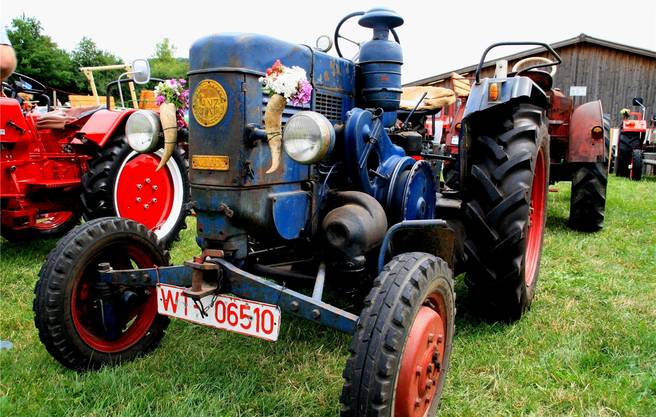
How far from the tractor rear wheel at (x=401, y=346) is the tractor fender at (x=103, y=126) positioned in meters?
3.47

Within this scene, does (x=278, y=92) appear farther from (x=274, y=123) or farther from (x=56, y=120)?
(x=56, y=120)

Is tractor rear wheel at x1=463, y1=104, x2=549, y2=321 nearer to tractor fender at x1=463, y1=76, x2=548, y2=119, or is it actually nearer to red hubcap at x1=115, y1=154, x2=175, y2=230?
tractor fender at x1=463, y1=76, x2=548, y2=119

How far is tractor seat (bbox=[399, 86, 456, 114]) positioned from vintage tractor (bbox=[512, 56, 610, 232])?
1048 mm

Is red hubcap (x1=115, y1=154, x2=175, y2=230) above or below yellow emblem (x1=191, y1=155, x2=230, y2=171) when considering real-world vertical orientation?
below

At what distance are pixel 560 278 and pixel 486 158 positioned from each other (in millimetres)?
1527

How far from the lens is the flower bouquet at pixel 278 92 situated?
202 centimetres

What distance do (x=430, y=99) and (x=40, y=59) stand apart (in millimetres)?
38083

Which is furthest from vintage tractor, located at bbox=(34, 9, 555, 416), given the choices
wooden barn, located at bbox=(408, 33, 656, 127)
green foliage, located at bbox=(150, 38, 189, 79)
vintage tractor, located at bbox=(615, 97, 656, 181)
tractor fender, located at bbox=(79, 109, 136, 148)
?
green foliage, located at bbox=(150, 38, 189, 79)

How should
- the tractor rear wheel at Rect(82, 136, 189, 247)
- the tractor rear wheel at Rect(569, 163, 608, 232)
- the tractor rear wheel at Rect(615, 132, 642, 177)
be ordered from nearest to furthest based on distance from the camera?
the tractor rear wheel at Rect(82, 136, 189, 247), the tractor rear wheel at Rect(569, 163, 608, 232), the tractor rear wheel at Rect(615, 132, 642, 177)

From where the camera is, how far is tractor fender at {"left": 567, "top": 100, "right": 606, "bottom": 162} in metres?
5.52

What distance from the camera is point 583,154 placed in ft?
18.2

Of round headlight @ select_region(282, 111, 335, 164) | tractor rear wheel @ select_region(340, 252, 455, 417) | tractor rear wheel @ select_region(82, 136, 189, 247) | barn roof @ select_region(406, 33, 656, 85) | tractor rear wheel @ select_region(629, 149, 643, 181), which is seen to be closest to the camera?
tractor rear wheel @ select_region(340, 252, 455, 417)

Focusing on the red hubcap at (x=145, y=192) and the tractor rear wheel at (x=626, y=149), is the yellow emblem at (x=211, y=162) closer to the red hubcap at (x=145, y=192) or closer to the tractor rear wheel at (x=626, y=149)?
the red hubcap at (x=145, y=192)

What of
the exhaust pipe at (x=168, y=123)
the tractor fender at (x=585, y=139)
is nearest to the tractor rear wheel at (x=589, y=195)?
the tractor fender at (x=585, y=139)
